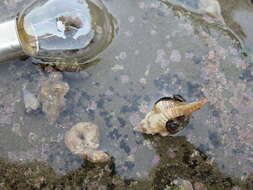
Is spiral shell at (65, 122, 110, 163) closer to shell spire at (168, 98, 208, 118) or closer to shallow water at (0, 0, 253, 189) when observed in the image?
shallow water at (0, 0, 253, 189)

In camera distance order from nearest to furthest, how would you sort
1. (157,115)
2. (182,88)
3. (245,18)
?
(157,115) → (182,88) → (245,18)

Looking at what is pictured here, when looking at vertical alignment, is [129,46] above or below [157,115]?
above

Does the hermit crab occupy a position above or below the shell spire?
below

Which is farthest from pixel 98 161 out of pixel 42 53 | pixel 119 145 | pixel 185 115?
pixel 42 53

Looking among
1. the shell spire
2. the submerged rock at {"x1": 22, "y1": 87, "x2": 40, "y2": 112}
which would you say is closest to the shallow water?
the submerged rock at {"x1": 22, "y1": 87, "x2": 40, "y2": 112}

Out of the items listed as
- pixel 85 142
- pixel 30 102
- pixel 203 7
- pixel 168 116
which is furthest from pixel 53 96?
pixel 203 7

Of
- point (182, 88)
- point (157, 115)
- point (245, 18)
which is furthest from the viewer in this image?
point (245, 18)

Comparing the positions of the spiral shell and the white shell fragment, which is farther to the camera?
the white shell fragment

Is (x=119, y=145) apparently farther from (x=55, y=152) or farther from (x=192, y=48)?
(x=192, y=48)
